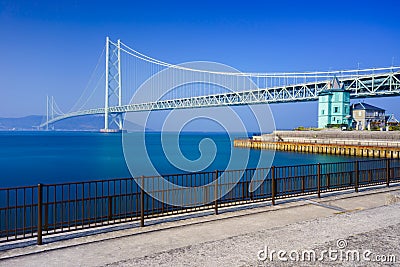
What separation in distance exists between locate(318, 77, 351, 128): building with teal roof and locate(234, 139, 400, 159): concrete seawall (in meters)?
9.21

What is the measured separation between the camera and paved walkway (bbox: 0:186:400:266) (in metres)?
4.70

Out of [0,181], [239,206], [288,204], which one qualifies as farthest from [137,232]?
[0,181]

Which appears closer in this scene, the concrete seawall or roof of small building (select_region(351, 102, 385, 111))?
the concrete seawall

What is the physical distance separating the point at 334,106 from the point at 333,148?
15.9m

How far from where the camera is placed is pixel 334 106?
5684 centimetres

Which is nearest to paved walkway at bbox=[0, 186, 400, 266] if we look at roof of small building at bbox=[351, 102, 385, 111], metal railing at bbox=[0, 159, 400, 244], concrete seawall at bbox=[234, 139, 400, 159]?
metal railing at bbox=[0, 159, 400, 244]

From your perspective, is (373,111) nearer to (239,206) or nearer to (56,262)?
(239,206)

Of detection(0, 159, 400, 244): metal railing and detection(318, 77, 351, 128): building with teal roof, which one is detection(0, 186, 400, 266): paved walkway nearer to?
detection(0, 159, 400, 244): metal railing

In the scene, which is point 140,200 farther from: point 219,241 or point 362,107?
point 362,107

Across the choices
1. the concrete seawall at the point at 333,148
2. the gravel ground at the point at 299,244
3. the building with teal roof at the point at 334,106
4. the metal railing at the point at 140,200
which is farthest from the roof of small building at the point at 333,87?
the gravel ground at the point at 299,244

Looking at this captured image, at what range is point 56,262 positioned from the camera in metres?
4.76

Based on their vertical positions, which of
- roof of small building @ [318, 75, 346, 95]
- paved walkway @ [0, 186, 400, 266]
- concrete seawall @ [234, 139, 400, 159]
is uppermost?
roof of small building @ [318, 75, 346, 95]

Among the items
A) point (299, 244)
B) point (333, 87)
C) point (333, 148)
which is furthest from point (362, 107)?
point (299, 244)

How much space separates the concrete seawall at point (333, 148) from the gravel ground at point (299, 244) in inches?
1283
